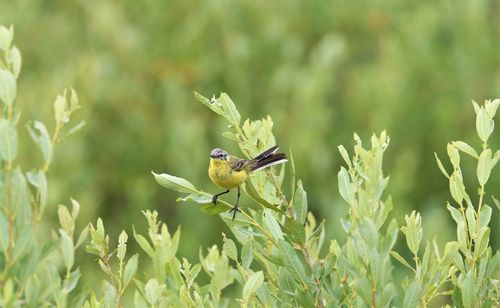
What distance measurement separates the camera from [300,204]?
222 centimetres

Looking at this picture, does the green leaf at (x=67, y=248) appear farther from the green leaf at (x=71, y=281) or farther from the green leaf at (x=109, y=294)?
the green leaf at (x=109, y=294)

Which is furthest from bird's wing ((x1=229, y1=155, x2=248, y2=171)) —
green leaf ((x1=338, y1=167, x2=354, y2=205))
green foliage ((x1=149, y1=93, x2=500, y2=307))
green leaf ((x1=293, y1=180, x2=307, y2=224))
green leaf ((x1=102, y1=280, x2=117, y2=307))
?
green leaf ((x1=102, y1=280, x2=117, y2=307))

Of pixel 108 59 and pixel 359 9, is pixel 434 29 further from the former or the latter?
pixel 108 59

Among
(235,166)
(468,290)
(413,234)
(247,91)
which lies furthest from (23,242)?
(247,91)

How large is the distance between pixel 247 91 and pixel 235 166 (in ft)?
20.0

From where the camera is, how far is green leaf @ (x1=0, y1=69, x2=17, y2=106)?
2.02 metres

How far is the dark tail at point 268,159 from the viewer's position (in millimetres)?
2244

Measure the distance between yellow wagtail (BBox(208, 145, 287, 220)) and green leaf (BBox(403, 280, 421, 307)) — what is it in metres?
0.44

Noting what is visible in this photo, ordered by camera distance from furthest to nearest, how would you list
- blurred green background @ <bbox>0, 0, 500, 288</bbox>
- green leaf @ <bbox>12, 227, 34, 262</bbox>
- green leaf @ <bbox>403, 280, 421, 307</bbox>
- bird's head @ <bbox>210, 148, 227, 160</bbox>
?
blurred green background @ <bbox>0, 0, 500, 288</bbox>, bird's head @ <bbox>210, 148, 227, 160</bbox>, green leaf @ <bbox>403, 280, 421, 307</bbox>, green leaf @ <bbox>12, 227, 34, 262</bbox>

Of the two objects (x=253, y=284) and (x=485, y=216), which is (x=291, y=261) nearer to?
(x=253, y=284)

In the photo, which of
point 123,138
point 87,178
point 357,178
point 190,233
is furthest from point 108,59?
point 357,178

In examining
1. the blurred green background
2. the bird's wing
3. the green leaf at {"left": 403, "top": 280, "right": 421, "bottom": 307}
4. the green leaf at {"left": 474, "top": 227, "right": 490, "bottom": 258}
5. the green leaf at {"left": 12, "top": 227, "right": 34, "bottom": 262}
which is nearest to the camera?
the green leaf at {"left": 12, "top": 227, "right": 34, "bottom": 262}

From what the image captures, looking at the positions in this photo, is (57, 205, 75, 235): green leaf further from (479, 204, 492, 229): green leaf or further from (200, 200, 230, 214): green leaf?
(479, 204, 492, 229): green leaf

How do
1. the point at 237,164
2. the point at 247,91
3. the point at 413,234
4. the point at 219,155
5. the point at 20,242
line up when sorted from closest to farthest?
the point at 20,242, the point at 413,234, the point at 237,164, the point at 219,155, the point at 247,91
